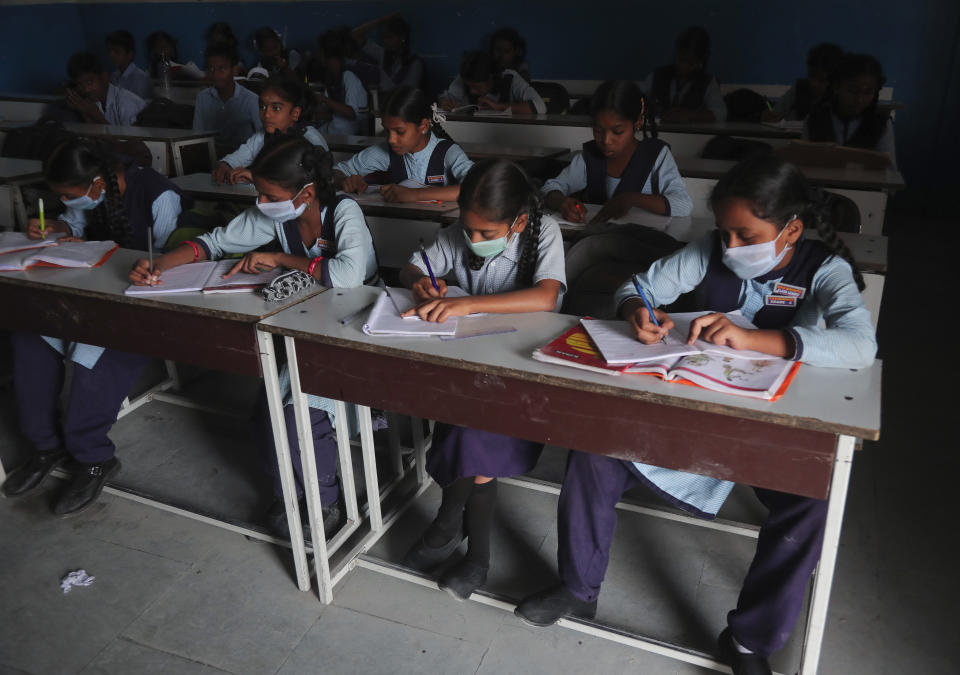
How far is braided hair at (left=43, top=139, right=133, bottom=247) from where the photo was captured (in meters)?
2.05

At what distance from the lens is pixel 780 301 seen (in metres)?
1.52

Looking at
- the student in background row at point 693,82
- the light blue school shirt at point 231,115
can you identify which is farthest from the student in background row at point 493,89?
the light blue school shirt at point 231,115

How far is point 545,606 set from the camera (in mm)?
1650

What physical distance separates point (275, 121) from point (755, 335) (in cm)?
246

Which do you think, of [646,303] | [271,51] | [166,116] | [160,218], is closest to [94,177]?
[160,218]

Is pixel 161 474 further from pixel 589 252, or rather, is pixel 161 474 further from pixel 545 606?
pixel 589 252

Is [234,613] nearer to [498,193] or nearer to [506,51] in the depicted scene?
[498,193]

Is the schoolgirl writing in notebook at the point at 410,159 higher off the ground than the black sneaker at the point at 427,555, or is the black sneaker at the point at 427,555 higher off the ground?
the schoolgirl writing in notebook at the point at 410,159

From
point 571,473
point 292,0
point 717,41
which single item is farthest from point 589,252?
point 292,0

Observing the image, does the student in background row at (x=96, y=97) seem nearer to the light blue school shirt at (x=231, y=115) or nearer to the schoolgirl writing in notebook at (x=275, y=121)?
the light blue school shirt at (x=231, y=115)

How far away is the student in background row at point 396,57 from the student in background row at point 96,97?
2256 millimetres

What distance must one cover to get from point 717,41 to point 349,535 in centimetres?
565

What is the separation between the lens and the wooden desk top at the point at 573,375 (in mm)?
1111

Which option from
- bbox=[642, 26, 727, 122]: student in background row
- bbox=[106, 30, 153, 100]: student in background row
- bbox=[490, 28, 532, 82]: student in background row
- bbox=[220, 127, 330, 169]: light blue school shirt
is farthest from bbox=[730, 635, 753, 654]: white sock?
bbox=[106, 30, 153, 100]: student in background row
